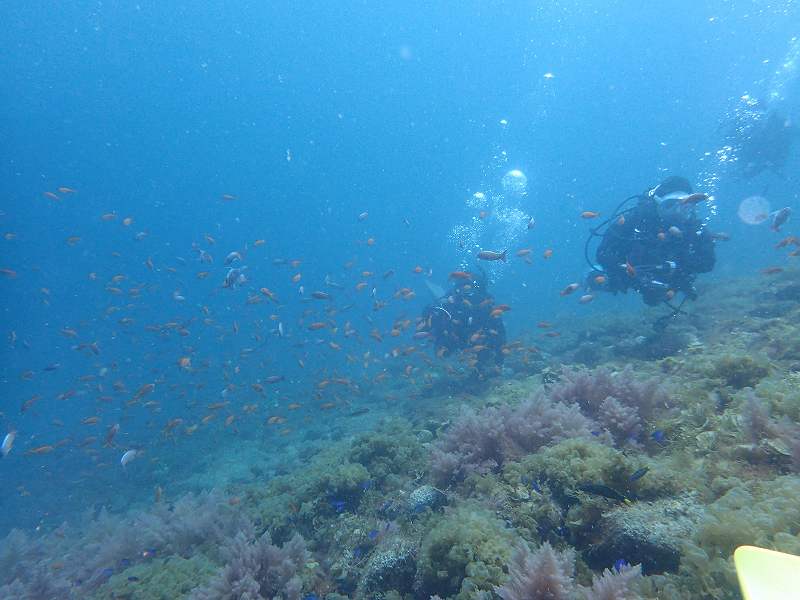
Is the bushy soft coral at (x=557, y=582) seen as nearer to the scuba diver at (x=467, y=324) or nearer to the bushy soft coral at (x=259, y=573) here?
the bushy soft coral at (x=259, y=573)

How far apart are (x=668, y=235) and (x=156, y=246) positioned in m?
136

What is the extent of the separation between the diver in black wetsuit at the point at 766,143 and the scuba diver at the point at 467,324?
2114 centimetres

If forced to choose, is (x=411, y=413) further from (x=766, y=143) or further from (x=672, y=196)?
(x=766, y=143)

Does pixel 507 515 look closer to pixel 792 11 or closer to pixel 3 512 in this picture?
pixel 3 512

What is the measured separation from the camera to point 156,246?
117m

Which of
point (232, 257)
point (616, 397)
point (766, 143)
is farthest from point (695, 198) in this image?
point (766, 143)

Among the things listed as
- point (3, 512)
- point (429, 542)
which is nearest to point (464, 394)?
point (429, 542)

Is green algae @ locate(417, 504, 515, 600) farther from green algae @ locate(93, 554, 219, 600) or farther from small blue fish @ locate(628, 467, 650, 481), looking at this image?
green algae @ locate(93, 554, 219, 600)

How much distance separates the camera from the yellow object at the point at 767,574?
1344 millimetres

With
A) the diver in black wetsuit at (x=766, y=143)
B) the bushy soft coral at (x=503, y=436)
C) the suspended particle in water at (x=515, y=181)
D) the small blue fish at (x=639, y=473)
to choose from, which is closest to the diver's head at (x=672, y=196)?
the bushy soft coral at (x=503, y=436)

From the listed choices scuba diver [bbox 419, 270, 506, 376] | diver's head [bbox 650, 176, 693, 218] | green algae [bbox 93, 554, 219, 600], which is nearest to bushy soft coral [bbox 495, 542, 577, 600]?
green algae [bbox 93, 554, 219, 600]

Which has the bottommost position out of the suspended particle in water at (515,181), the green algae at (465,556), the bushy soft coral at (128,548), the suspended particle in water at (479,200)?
the bushy soft coral at (128,548)

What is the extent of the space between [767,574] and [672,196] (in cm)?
1014

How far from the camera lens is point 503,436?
486 centimetres
